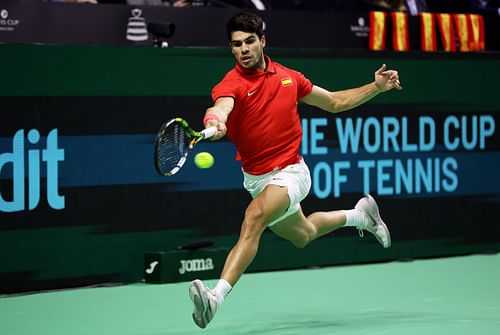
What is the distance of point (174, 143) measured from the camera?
611cm

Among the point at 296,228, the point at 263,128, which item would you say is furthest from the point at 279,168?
the point at 296,228

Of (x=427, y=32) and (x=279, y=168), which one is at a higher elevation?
(x=427, y=32)

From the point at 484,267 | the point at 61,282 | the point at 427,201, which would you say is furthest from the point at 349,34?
the point at 61,282

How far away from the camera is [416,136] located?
32.4 ft

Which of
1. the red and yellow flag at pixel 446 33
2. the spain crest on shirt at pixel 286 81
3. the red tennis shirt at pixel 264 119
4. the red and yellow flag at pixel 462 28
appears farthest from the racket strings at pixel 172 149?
the red and yellow flag at pixel 462 28

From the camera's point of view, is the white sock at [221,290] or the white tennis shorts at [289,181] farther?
the white tennis shorts at [289,181]

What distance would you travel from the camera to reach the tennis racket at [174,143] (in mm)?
5848

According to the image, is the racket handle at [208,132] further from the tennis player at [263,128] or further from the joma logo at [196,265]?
the joma logo at [196,265]

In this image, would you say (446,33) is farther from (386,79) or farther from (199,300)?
(199,300)

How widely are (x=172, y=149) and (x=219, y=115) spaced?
32 cm

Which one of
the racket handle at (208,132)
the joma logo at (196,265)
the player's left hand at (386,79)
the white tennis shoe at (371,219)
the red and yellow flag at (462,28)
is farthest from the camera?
the red and yellow flag at (462,28)

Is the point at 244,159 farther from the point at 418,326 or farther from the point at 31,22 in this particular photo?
the point at 31,22

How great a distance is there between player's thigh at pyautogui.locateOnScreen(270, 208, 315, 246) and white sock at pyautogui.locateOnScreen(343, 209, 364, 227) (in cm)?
46

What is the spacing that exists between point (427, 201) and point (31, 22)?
3763 millimetres
